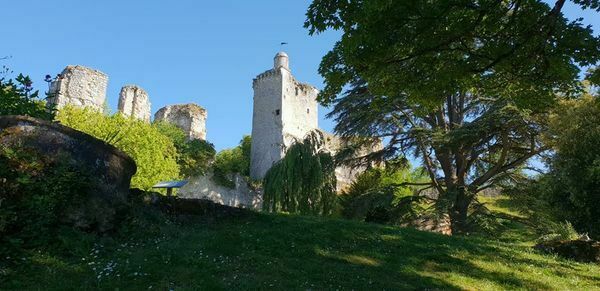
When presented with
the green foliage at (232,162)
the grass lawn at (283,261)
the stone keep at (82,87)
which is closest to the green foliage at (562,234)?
the grass lawn at (283,261)

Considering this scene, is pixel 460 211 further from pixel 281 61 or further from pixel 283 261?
pixel 281 61

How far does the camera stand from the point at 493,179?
1694cm

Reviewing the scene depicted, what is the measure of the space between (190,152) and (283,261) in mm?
27860

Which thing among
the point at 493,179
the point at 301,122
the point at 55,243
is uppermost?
the point at 301,122

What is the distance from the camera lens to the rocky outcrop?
31.3m

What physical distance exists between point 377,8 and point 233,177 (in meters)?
27.6

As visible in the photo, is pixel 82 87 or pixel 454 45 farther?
pixel 82 87

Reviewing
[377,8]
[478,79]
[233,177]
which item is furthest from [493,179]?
[233,177]

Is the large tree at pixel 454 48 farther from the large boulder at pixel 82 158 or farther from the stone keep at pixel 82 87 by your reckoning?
the stone keep at pixel 82 87

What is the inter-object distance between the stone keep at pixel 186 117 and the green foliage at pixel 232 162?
2.60 metres

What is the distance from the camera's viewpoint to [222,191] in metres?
32.2

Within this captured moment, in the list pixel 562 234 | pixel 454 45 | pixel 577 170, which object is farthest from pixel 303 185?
pixel 454 45

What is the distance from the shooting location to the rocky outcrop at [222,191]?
31333 millimetres

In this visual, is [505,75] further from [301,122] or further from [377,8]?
[301,122]
